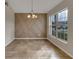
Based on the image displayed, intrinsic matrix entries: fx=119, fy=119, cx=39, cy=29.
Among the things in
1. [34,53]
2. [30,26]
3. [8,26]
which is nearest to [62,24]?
[34,53]

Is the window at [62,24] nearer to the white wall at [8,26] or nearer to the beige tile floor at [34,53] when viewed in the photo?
the beige tile floor at [34,53]

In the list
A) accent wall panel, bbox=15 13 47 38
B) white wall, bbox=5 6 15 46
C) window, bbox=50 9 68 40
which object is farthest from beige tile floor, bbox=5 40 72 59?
accent wall panel, bbox=15 13 47 38

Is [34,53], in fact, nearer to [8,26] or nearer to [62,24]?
[62,24]

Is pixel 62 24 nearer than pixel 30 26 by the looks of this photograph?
Yes

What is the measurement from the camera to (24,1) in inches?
346

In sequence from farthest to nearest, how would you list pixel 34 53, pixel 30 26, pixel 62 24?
pixel 30 26 < pixel 62 24 < pixel 34 53

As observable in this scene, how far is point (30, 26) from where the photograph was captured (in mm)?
12898

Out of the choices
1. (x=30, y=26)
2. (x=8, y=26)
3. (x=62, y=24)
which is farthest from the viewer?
(x=30, y=26)

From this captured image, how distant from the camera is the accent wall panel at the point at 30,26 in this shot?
12.9m

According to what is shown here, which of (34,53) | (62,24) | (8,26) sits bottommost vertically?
(34,53)

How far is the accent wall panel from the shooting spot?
12.9 m
